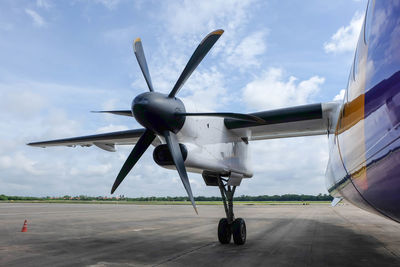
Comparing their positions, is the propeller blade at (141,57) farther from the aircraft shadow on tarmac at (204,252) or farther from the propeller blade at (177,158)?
the aircraft shadow on tarmac at (204,252)

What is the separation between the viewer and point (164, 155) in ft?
21.9

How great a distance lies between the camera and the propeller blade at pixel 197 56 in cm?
643

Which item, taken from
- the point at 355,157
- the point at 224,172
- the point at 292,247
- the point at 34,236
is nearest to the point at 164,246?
the point at 224,172

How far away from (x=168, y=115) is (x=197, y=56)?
151 centimetres

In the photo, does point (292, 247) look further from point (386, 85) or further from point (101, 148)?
point (101, 148)

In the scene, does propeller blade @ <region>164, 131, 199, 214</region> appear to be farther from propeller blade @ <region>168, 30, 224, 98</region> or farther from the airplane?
propeller blade @ <region>168, 30, 224, 98</region>

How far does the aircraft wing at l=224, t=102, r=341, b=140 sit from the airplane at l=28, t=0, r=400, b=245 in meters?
0.02

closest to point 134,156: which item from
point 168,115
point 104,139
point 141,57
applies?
point 168,115

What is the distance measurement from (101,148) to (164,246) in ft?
16.1

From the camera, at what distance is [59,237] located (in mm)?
9102

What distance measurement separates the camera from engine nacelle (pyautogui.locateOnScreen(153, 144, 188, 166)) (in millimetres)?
6516

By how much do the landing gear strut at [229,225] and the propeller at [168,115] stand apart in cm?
217

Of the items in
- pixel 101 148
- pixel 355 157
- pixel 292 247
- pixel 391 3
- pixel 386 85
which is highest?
pixel 101 148

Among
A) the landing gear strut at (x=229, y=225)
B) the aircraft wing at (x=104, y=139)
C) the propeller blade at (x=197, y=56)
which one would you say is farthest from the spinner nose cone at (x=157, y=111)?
the aircraft wing at (x=104, y=139)
